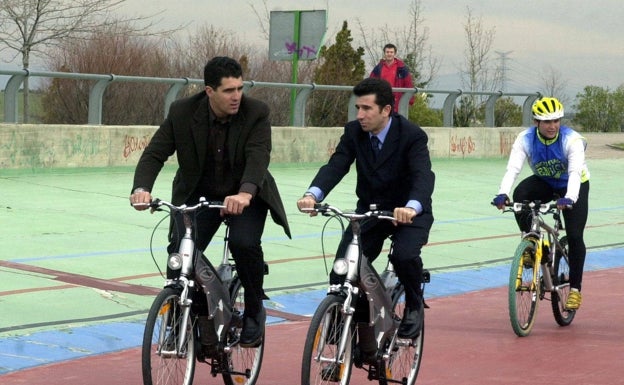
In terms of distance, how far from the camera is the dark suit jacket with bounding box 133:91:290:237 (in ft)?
22.9

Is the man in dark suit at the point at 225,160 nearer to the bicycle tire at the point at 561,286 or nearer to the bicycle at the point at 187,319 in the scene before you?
the bicycle at the point at 187,319

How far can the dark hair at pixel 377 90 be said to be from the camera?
23.2ft

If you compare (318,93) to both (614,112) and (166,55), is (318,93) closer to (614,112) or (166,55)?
(166,55)

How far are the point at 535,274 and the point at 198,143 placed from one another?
3.66 m

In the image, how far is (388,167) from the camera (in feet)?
23.7

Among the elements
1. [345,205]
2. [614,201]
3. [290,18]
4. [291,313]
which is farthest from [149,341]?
[290,18]

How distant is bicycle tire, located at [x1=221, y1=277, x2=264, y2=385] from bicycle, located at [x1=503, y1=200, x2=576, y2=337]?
2702 mm

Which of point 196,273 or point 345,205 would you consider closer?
point 196,273

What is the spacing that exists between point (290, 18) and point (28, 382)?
18.0 m

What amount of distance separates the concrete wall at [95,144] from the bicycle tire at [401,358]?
37.3ft

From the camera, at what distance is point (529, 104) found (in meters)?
29.0

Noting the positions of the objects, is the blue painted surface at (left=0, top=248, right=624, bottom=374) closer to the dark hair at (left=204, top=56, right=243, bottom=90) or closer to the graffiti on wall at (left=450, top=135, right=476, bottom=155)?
the dark hair at (left=204, top=56, right=243, bottom=90)

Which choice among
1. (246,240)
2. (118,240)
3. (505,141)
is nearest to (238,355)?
(246,240)

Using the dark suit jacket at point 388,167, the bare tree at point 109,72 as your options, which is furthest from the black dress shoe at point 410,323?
the bare tree at point 109,72
